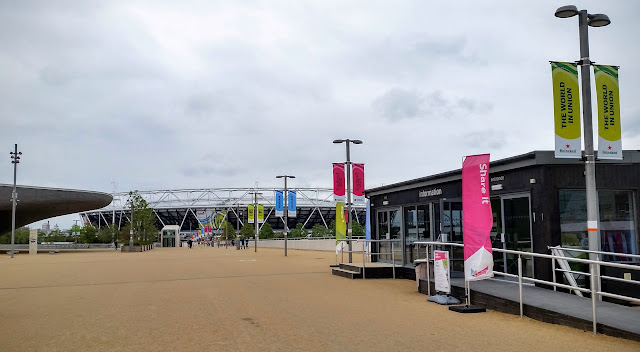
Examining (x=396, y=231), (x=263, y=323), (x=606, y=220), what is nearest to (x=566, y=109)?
(x=606, y=220)

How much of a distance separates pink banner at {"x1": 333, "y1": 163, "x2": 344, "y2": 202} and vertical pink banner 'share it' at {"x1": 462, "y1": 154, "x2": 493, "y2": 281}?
14174 millimetres

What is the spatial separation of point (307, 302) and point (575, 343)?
586 cm

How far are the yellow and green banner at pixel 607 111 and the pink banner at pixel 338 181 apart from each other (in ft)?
49.0

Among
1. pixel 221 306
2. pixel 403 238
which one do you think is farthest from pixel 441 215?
pixel 221 306

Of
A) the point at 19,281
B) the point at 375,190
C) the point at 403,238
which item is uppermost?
the point at 375,190

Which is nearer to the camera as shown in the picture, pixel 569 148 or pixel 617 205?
pixel 569 148

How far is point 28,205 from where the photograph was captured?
2189 inches

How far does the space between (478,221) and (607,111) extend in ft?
10.7

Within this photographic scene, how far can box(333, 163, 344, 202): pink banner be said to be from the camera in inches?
981

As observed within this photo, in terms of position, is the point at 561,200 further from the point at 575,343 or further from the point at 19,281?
the point at 19,281

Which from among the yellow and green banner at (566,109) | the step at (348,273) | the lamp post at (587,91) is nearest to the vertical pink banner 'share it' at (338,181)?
the step at (348,273)

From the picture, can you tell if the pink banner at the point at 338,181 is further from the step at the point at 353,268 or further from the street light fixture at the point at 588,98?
the street light fixture at the point at 588,98

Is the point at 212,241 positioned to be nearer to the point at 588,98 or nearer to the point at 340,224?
the point at 340,224

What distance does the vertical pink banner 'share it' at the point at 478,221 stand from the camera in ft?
34.6
